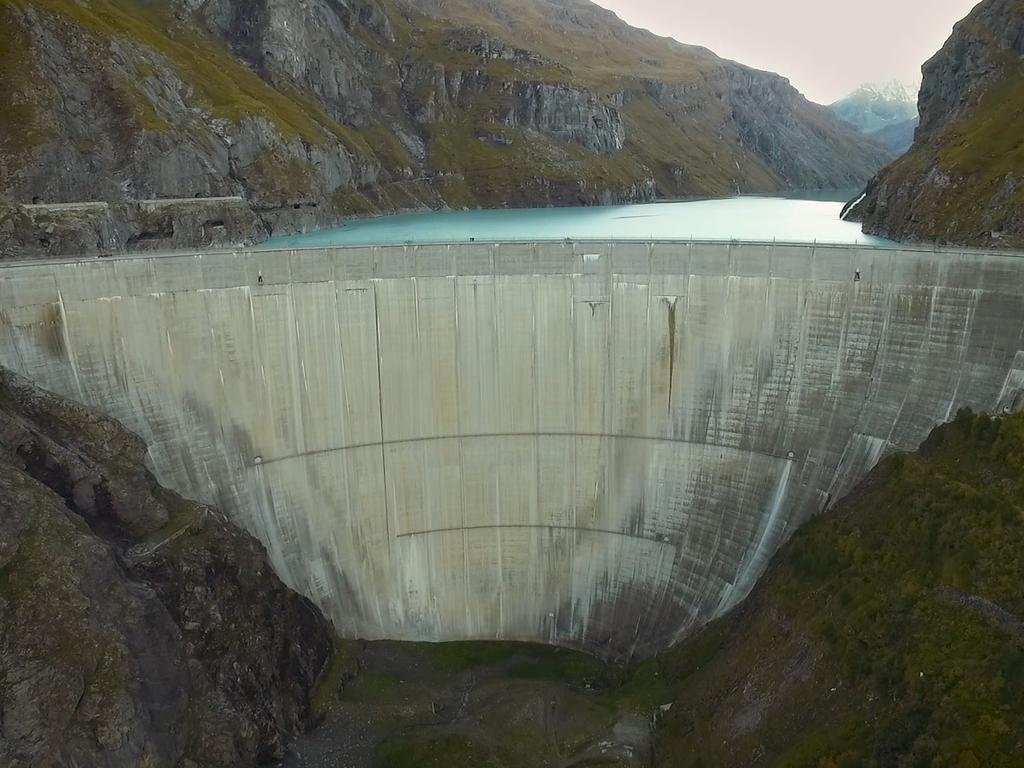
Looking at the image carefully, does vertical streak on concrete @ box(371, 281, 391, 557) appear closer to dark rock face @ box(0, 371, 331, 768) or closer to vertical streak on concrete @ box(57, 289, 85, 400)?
dark rock face @ box(0, 371, 331, 768)

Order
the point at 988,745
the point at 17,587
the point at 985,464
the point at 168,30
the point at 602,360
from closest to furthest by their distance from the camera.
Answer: the point at 988,745
the point at 17,587
the point at 985,464
the point at 602,360
the point at 168,30

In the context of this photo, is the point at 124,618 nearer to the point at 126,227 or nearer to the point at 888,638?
the point at 888,638

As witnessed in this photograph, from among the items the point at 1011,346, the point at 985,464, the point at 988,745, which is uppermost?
the point at 1011,346

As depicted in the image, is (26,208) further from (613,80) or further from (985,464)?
(613,80)

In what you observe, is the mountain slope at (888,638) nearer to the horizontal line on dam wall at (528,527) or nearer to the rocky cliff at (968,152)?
the horizontal line on dam wall at (528,527)

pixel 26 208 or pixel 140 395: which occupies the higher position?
pixel 26 208

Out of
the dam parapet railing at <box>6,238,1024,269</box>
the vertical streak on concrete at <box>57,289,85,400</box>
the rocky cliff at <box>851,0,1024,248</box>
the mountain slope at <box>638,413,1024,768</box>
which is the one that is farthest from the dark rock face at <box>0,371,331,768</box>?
the rocky cliff at <box>851,0,1024,248</box>

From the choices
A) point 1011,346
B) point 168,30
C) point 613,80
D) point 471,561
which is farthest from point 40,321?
point 613,80

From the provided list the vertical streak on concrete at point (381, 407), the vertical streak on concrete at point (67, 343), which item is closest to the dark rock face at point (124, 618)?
the vertical streak on concrete at point (67, 343)
